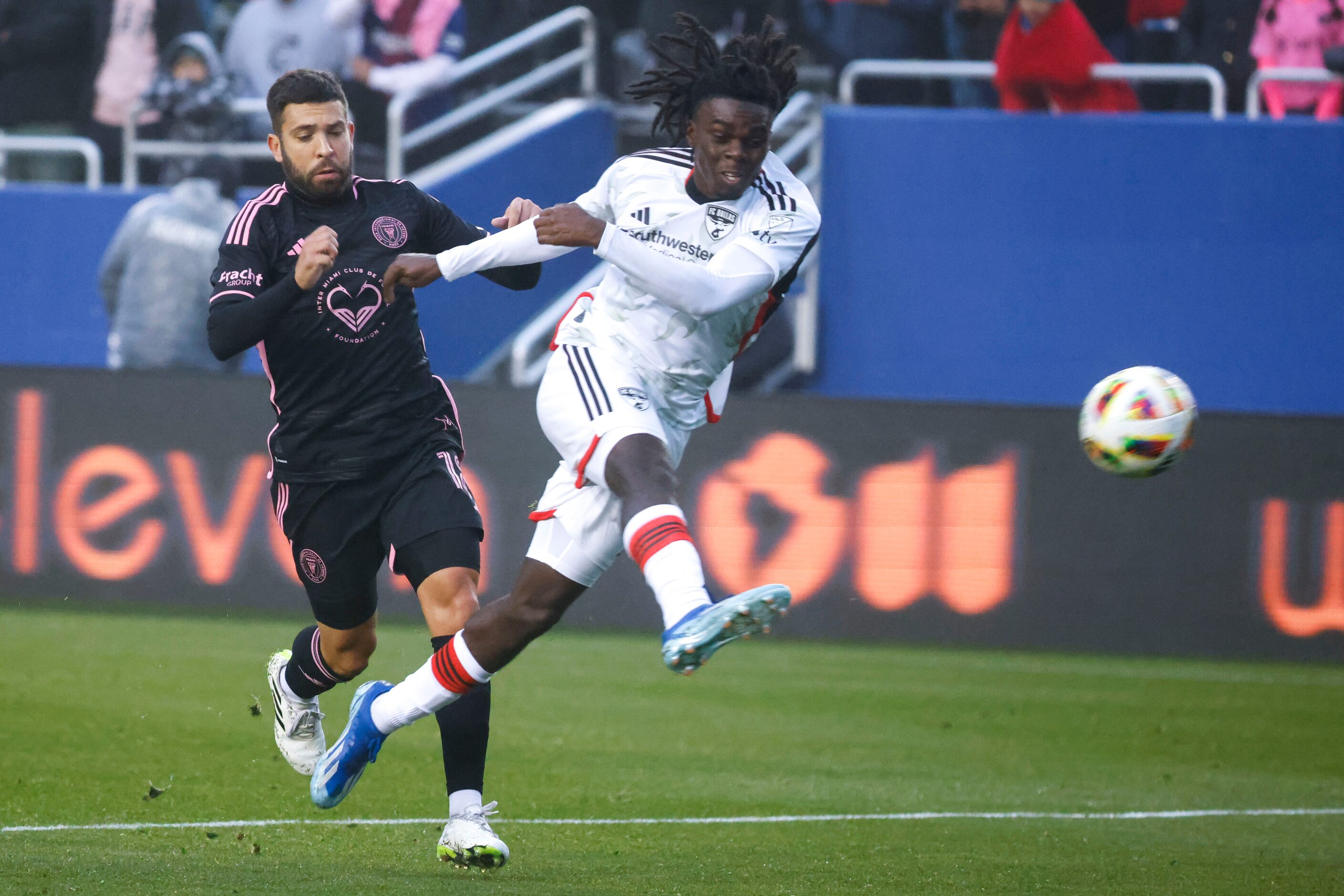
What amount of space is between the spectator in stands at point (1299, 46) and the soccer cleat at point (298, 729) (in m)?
8.33

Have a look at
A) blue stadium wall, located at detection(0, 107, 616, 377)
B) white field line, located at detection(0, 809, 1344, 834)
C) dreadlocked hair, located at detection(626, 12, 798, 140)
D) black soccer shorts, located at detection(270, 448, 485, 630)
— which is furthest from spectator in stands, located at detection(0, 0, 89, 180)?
dreadlocked hair, located at detection(626, 12, 798, 140)

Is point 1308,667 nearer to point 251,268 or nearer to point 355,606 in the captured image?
point 355,606

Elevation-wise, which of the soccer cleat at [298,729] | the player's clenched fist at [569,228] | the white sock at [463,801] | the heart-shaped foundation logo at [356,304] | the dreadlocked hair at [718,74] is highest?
the dreadlocked hair at [718,74]

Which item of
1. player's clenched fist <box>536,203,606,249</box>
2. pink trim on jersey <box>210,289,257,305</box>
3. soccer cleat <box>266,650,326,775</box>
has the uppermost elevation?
player's clenched fist <box>536,203,606,249</box>

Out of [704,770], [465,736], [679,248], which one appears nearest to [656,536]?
[679,248]

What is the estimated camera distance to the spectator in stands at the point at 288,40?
12.6 meters

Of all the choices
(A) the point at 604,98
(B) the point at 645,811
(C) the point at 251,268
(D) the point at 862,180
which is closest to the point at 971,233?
(D) the point at 862,180

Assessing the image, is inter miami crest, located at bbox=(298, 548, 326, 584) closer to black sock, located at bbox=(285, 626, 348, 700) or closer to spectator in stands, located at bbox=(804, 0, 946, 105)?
black sock, located at bbox=(285, 626, 348, 700)

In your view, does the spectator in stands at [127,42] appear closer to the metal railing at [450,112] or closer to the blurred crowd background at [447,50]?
the blurred crowd background at [447,50]

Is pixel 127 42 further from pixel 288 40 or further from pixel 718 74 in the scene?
pixel 718 74

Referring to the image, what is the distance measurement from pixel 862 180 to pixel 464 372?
2962 mm

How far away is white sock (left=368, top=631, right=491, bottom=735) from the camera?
17.2 feet

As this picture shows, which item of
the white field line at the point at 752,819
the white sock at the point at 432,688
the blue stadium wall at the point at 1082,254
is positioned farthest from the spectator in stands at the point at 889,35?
the white sock at the point at 432,688

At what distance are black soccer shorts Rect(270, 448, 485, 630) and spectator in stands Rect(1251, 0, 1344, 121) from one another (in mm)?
8220
